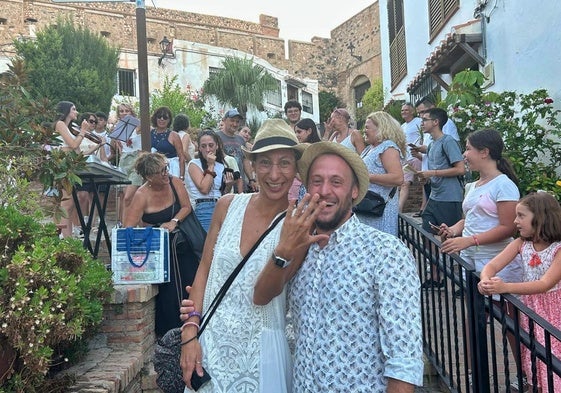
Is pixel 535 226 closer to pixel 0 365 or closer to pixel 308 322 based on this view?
pixel 308 322

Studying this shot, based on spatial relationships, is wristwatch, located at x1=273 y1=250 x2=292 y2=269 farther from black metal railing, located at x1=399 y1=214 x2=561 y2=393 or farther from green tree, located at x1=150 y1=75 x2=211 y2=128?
green tree, located at x1=150 y1=75 x2=211 y2=128

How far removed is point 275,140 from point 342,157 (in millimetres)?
365

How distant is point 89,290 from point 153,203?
1719 mm

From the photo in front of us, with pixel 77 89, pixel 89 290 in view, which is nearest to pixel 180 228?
pixel 89 290

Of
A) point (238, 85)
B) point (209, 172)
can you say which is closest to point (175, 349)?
point (209, 172)

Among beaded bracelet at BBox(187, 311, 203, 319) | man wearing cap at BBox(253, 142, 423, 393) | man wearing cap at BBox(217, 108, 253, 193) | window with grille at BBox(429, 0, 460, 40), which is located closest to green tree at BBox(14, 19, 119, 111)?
window with grille at BBox(429, 0, 460, 40)

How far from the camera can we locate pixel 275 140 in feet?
7.98

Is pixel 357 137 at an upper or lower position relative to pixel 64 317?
upper

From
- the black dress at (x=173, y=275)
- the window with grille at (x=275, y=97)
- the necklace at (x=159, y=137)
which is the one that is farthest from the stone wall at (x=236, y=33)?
the black dress at (x=173, y=275)

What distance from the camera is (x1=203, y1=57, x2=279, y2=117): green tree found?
28.4m

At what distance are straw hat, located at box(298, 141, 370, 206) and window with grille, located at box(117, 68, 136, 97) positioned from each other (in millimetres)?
26424

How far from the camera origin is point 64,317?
265cm

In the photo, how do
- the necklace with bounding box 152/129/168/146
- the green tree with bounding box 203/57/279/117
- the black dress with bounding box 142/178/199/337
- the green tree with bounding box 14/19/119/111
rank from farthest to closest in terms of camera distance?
the green tree with bounding box 203/57/279/117
the green tree with bounding box 14/19/119/111
the necklace with bounding box 152/129/168/146
the black dress with bounding box 142/178/199/337

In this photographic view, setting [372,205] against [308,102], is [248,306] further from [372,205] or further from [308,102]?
[308,102]
